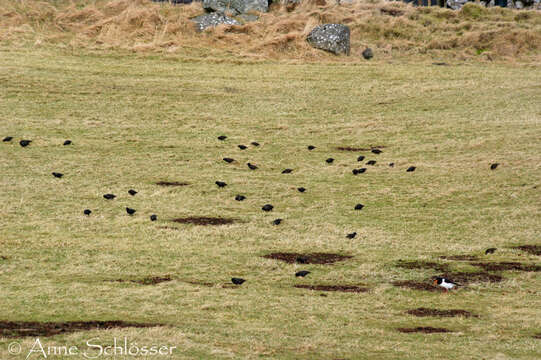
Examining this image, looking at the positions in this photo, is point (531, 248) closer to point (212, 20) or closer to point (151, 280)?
point (151, 280)

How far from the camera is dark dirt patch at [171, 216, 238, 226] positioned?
19516mm

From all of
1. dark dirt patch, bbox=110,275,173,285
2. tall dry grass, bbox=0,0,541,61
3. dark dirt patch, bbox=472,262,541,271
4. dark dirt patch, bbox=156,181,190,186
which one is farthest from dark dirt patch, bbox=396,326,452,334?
tall dry grass, bbox=0,0,541,61

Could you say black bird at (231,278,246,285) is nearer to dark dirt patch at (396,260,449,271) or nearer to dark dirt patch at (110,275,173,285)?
dark dirt patch at (110,275,173,285)

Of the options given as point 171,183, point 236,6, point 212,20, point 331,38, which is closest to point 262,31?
point 212,20

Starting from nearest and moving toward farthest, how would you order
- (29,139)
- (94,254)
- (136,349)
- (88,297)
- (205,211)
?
(136,349)
(88,297)
(94,254)
(205,211)
(29,139)

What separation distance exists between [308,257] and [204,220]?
12.2ft

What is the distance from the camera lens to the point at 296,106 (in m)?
33.9

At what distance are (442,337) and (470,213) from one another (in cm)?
894

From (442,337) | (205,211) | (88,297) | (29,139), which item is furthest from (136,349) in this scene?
(29,139)

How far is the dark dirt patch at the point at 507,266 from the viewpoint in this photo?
53.6ft

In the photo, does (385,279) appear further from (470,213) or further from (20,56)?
(20,56)

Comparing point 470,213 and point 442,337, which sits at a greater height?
point 442,337

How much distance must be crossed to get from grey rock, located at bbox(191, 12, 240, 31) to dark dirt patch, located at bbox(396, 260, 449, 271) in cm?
3082

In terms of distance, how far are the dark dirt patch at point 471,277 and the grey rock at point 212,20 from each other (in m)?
31.8
